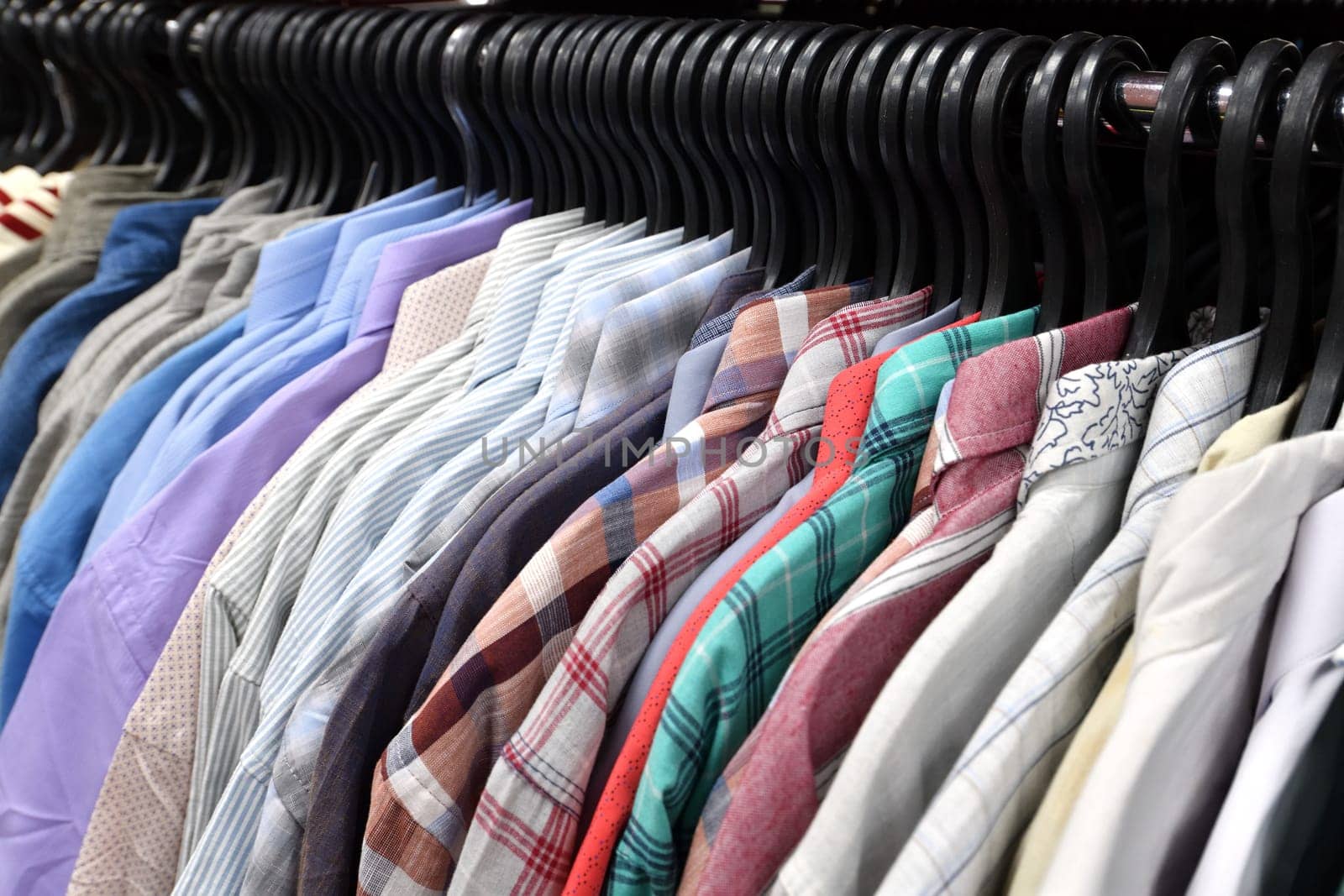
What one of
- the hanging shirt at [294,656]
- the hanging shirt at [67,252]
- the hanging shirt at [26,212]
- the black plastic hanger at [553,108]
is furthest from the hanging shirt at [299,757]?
the hanging shirt at [26,212]

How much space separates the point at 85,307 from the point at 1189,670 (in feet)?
3.04

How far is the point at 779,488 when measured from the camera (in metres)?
0.57

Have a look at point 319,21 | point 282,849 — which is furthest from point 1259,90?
point 319,21

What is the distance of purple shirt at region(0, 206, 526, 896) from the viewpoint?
0.70m

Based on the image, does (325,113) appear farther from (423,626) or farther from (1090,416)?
(1090,416)

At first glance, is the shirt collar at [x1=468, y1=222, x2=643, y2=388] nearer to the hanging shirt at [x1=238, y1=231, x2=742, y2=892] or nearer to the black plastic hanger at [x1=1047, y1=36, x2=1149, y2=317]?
the hanging shirt at [x1=238, y1=231, x2=742, y2=892]

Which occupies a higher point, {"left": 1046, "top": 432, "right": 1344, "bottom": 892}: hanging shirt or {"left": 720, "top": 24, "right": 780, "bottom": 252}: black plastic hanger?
{"left": 720, "top": 24, "right": 780, "bottom": 252}: black plastic hanger

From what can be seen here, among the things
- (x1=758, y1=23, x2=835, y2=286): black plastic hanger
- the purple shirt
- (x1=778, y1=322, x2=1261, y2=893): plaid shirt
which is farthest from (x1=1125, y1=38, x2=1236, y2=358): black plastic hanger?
the purple shirt

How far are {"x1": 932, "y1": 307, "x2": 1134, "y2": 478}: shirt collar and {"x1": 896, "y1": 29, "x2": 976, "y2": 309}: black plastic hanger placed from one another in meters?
0.14

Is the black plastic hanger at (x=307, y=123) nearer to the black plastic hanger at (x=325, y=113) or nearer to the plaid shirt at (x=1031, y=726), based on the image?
the black plastic hanger at (x=325, y=113)

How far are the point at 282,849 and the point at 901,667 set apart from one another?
37 cm

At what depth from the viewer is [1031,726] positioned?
0.40 metres

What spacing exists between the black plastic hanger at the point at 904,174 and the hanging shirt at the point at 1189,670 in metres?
0.29

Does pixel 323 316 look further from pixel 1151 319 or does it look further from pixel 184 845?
pixel 1151 319
